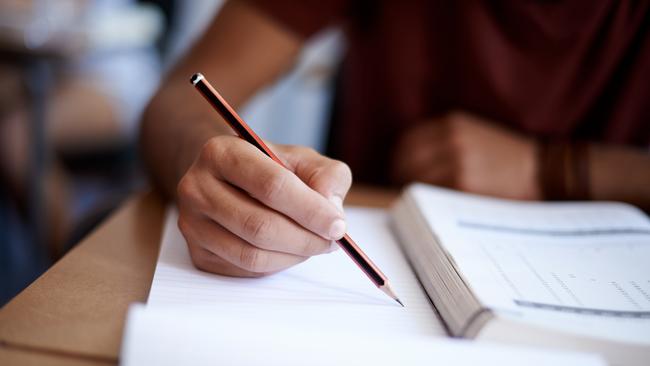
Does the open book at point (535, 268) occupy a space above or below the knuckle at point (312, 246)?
above

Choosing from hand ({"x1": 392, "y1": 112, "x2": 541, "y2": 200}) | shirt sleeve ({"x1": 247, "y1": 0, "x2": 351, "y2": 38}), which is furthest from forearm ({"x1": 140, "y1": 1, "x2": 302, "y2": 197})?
hand ({"x1": 392, "y1": 112, "x2": 541, "y2": 200})

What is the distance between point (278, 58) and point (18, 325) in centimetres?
57

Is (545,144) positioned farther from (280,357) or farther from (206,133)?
(280,357)

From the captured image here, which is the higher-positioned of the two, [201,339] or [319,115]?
[201,339]

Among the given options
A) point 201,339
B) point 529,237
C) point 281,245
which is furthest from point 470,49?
point 201,339

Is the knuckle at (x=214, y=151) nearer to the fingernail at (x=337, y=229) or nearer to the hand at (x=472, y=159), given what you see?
the fingernail at (x=337, y=229)

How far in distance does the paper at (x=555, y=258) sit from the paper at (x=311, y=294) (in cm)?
5

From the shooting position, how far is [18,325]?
1.16 ft

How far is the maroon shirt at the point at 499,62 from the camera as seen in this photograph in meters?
0.77

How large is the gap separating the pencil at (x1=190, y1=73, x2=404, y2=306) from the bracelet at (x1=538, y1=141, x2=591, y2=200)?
38cm

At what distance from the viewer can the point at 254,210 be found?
1.31 feet

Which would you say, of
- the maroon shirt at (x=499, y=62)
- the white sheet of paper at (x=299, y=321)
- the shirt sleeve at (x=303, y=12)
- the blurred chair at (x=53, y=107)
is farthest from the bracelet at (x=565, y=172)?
the blurred chair at (x=53, y=107)

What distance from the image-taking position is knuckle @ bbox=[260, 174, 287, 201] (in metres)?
0.38

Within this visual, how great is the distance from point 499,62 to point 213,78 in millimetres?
417
